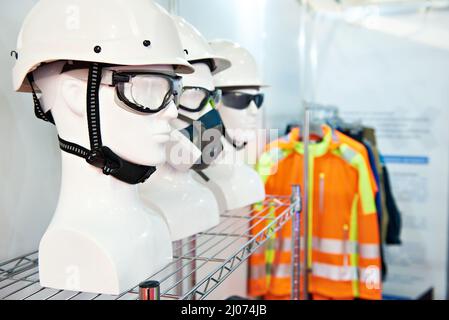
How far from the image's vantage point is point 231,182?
4.49 ft

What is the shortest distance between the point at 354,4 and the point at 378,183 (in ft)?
3.91

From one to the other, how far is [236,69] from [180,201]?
47cm

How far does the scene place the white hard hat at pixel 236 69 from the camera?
129 centimetres

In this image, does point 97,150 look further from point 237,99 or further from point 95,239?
point 237,99

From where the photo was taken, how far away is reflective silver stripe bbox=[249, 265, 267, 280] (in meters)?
2.22

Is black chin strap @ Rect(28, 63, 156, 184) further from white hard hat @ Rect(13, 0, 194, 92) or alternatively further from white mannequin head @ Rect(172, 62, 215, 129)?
white mannequin head @ Rect(172, 62, 215, 129)

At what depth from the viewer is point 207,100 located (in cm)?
105

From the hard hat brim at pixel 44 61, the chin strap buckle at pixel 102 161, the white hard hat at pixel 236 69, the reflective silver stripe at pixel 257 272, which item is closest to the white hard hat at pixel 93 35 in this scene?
the hard hat brim at pixel 44 61

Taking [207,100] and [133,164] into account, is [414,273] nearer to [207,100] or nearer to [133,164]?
→ [207,100]

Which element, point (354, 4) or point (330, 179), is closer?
point (330, 179)

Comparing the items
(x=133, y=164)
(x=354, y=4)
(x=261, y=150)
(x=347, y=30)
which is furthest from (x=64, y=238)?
(x=347, y=30)

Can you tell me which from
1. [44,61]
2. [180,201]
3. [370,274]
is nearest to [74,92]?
[44,61]

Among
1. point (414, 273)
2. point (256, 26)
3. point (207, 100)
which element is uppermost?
point (256, 26)

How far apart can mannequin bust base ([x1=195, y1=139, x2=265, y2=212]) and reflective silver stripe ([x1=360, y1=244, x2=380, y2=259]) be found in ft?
3.07
